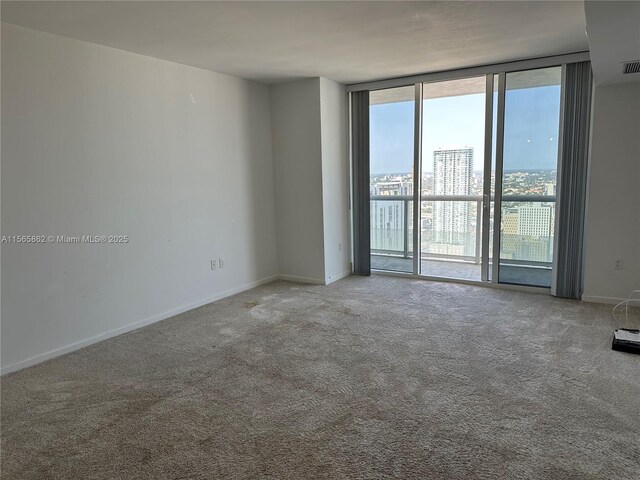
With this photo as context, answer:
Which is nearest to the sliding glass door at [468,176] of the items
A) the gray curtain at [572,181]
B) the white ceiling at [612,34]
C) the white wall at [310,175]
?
the gray curtain at [572,181]

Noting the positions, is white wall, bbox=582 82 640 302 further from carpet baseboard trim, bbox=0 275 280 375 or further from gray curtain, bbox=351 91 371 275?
carpet baseboard trim, bbox=0 275 280 375

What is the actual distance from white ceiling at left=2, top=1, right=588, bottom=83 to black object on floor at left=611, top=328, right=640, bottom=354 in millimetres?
2389

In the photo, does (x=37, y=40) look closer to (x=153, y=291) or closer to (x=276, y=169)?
(x=153, y=291)

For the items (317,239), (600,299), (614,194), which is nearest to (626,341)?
(600,299)

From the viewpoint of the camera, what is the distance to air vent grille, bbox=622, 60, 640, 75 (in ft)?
10.8

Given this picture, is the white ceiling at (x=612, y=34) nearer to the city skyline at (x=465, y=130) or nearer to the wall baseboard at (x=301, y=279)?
the city skyline at (x=465, y=130)

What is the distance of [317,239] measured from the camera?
529cm

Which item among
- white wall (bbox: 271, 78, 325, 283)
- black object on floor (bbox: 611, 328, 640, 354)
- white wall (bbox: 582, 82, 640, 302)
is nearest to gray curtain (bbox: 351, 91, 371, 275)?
white wall (bbox: 271, 78, 325, 283)

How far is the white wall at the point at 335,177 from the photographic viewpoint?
5180 mm

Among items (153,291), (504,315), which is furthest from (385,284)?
(153,291)

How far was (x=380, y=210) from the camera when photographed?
578 cm

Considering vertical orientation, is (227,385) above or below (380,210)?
below

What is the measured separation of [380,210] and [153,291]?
3.08 meters

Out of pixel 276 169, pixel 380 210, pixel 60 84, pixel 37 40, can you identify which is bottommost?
pixel 380 210
